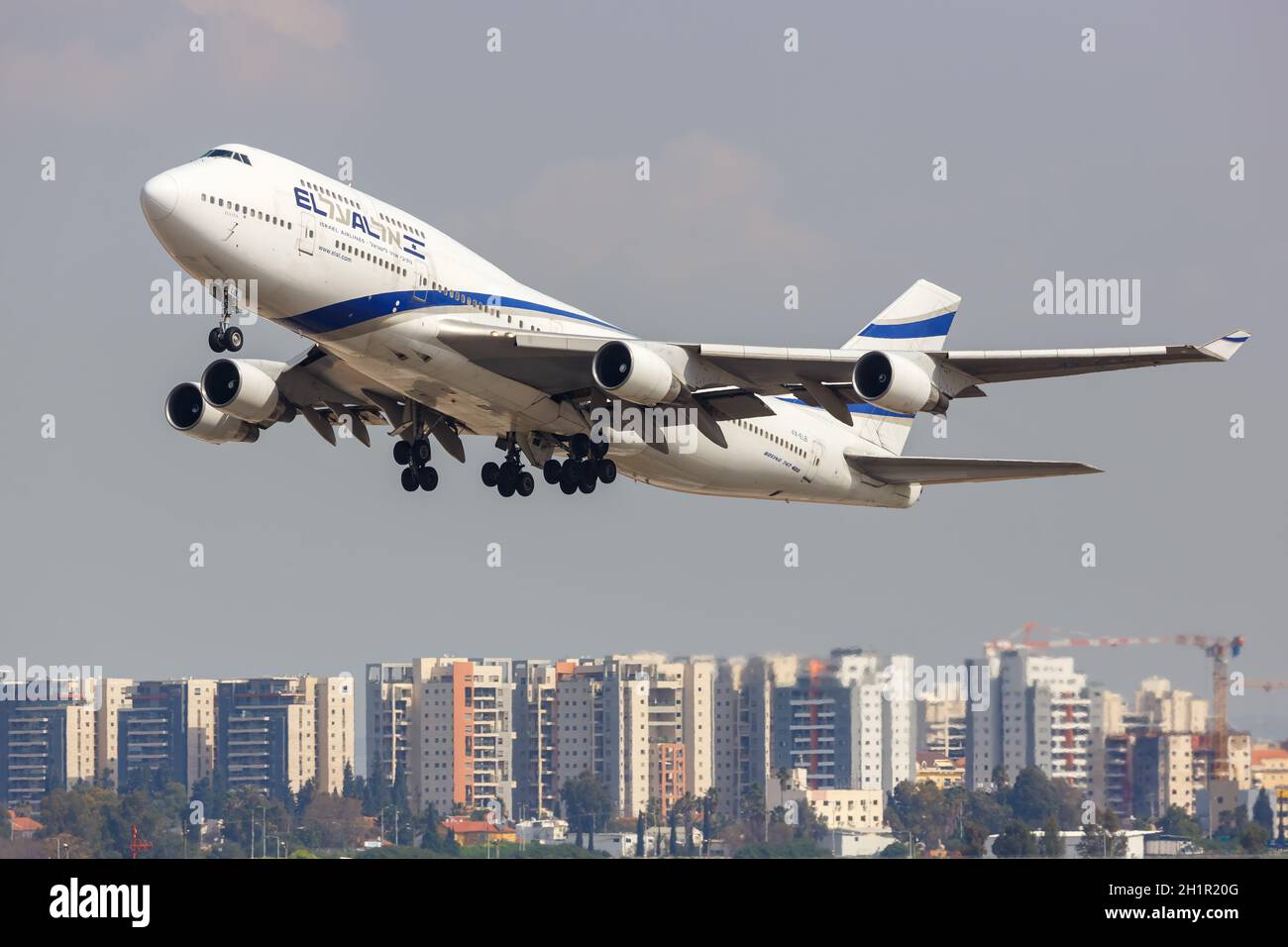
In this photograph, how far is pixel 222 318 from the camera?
3494 cm

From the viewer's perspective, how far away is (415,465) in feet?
140

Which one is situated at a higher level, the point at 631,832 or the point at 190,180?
the point at 190,180

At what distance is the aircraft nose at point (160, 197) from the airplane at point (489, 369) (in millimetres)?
25

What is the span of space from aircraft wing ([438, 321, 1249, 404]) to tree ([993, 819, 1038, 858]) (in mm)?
27821

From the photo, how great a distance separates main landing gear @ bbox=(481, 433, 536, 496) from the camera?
1694 inches

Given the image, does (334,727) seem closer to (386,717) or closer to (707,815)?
(386,717)

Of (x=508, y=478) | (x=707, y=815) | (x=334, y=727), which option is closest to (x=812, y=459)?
(x=508, y=478)

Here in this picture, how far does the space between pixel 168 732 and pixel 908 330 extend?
Result: 3821 cm

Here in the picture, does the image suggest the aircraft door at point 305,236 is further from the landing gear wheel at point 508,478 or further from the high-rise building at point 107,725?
the high-rise building at point 107,725

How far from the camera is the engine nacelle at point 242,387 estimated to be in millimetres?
40438

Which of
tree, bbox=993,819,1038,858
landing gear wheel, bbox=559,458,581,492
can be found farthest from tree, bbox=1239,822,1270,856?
landing gear wheel, bbox=559,458,581,492
